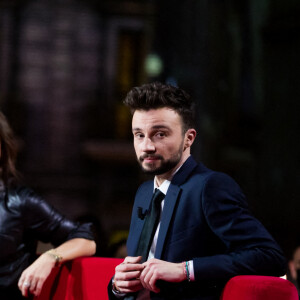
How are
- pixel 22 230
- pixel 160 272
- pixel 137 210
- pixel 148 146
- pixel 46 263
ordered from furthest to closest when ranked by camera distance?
1. pixel 22 230
2. pixel 46 263
3. pixel 137 210
4. pixel 148 146
5. pixel 160 272

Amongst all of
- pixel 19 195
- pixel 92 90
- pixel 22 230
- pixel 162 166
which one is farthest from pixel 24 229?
pixel 92 90

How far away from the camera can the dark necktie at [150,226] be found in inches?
57.2

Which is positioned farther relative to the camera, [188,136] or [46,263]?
[46,263]

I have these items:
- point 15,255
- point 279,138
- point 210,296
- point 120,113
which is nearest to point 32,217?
point 15,255

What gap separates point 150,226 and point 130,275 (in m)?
0.18

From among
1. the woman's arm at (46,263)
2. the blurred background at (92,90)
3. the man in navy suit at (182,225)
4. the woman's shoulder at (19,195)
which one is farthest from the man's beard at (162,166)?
the blurred background at (92,90)

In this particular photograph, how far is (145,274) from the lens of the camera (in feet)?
4.30

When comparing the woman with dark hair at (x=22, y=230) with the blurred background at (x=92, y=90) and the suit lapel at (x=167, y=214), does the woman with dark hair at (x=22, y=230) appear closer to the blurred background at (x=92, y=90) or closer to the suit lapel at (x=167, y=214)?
the suit lapel at (x=167, y=214)

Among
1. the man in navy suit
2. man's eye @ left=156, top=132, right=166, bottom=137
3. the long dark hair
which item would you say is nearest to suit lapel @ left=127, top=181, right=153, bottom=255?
the man in navy suit

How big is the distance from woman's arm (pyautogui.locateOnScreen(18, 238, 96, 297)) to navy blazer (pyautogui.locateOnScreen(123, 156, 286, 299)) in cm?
51

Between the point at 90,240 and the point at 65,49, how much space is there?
818cm

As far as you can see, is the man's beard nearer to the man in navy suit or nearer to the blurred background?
the man in navy suit

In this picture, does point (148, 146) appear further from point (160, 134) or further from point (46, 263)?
point (46, 263)

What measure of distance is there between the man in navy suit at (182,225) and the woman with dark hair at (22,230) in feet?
1.23
